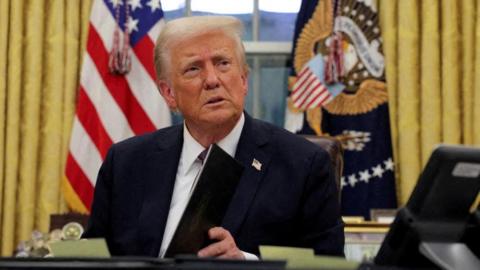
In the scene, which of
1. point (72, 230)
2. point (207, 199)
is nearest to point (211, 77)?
point (207, 199)

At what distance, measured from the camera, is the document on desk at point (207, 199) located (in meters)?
2.11

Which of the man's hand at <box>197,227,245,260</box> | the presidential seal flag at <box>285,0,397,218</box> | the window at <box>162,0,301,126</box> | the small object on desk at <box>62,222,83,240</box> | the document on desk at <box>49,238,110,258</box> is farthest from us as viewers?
the window at <box>162,0,301,126</box>

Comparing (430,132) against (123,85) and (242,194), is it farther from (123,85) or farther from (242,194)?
(242,194)

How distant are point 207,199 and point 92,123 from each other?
2.87 m

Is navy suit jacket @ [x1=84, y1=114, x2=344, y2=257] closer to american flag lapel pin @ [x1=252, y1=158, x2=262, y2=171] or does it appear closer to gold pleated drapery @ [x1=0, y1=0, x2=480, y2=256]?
american flag lapel pin @ [x1=252, y1=158, x2=262, y2=171]

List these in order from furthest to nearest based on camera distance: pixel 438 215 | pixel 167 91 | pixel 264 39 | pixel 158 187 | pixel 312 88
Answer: pixel 264 39 < pixel 312 88 < pixel 167 91 < pixel 158 187 < pixel 438 215

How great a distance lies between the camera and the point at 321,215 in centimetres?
270

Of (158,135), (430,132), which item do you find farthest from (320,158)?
(430,132)

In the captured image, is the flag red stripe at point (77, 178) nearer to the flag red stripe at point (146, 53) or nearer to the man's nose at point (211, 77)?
the flag red stripe at point (146, 53)

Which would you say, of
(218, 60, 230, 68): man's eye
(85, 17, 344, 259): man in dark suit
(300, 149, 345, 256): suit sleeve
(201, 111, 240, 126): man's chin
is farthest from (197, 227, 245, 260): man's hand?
(218, 60, 230, 68): man's eye

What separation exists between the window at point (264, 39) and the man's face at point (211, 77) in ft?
8.20

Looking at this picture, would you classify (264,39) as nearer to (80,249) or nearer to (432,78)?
(432,78)

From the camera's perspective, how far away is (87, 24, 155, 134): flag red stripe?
16.1ft

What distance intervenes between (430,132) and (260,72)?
1.10m
